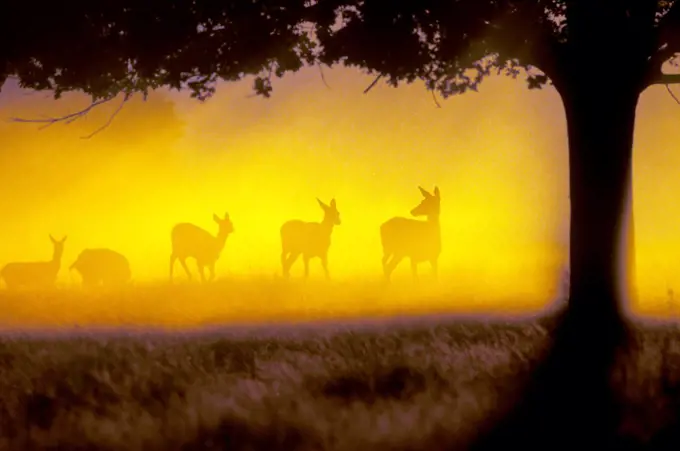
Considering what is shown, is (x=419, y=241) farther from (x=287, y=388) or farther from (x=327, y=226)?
(x=287, y=388)

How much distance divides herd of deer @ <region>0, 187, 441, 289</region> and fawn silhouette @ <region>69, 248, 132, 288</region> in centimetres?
3

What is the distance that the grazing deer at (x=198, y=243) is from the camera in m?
23.6

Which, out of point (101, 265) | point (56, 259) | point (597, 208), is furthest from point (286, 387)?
point (101, 265)

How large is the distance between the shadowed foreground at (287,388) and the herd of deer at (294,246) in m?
8.59

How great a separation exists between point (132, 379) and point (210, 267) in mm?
14401

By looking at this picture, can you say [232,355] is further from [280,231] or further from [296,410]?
[280,231]

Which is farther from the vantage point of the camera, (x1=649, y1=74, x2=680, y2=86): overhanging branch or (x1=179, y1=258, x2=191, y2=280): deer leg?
(x1=179, y1=258, x2=191, y2=280): deer leg

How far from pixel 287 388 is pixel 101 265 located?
21.4 metres

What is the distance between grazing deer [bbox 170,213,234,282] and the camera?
929 inches

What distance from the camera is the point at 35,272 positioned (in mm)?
27375

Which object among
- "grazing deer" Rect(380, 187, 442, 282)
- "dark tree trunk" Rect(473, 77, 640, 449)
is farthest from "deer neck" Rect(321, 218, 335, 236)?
"dark tree trunk" Rect(473, 77, 640, 449)

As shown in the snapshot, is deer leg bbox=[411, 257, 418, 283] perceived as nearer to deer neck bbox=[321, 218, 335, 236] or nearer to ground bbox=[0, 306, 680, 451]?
deer neck bbox=[321, 218, 335, 236]

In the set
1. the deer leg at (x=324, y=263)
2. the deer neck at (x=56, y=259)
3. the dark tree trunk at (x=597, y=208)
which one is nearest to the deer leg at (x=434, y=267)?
the deer leg at (x=324, y=263)

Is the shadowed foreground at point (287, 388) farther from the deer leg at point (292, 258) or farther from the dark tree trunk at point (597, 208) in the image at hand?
the deer leg at point (292, 258)
